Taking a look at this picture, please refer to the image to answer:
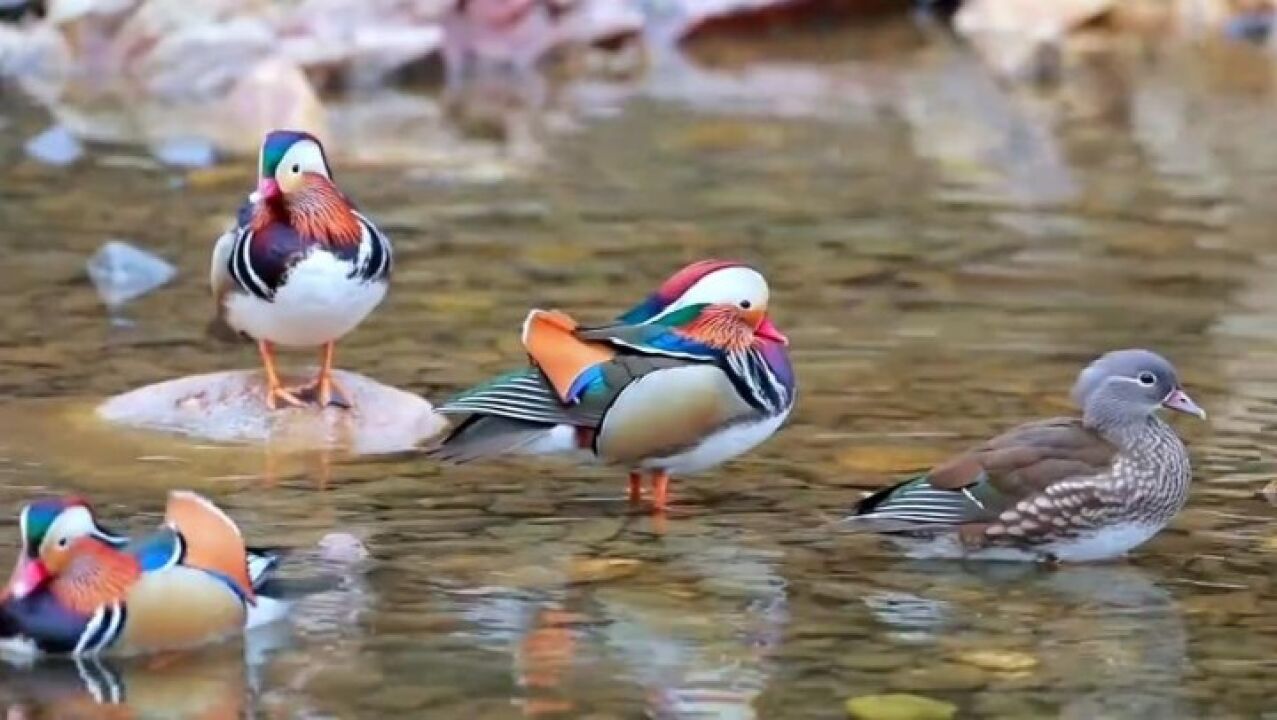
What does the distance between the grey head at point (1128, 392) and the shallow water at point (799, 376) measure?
0.98ft

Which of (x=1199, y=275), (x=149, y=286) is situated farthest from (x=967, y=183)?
(x=149, y=286)

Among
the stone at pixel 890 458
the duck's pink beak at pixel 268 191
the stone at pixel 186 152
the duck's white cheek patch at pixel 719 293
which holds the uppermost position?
the duck's pink beak at pixel 268 191

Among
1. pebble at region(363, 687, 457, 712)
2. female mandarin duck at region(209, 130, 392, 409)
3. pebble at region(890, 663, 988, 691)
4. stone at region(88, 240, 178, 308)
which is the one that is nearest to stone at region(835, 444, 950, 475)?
female mandarin duck at region(209, 130, 392, 409)

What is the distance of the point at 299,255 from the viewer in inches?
256

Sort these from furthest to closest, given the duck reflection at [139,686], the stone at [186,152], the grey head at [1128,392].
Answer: the stone at [186,152]
the grey head at [1128,392]
the duck reflection at [139,686]

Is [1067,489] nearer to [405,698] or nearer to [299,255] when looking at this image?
[405,698]

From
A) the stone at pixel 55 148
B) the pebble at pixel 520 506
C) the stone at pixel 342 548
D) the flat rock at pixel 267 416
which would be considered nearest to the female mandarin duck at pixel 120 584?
the stone at pixel 342 548

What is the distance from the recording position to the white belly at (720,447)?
5957mm

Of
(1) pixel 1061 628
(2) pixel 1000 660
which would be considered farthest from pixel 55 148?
(2) pixel 1000 660

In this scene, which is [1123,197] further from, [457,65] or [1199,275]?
[457,65]

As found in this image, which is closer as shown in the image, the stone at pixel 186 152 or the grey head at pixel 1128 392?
the grey head at pixel 1128 392

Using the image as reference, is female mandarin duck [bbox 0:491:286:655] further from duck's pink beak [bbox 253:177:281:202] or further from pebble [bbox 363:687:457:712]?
duck's pink beak [bbox 253:177:281:202]

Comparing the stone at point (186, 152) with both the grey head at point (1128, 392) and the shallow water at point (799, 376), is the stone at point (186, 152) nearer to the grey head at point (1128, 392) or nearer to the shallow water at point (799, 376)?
the shallow water at point (799, 376)

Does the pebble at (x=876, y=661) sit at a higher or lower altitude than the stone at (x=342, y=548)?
lower
